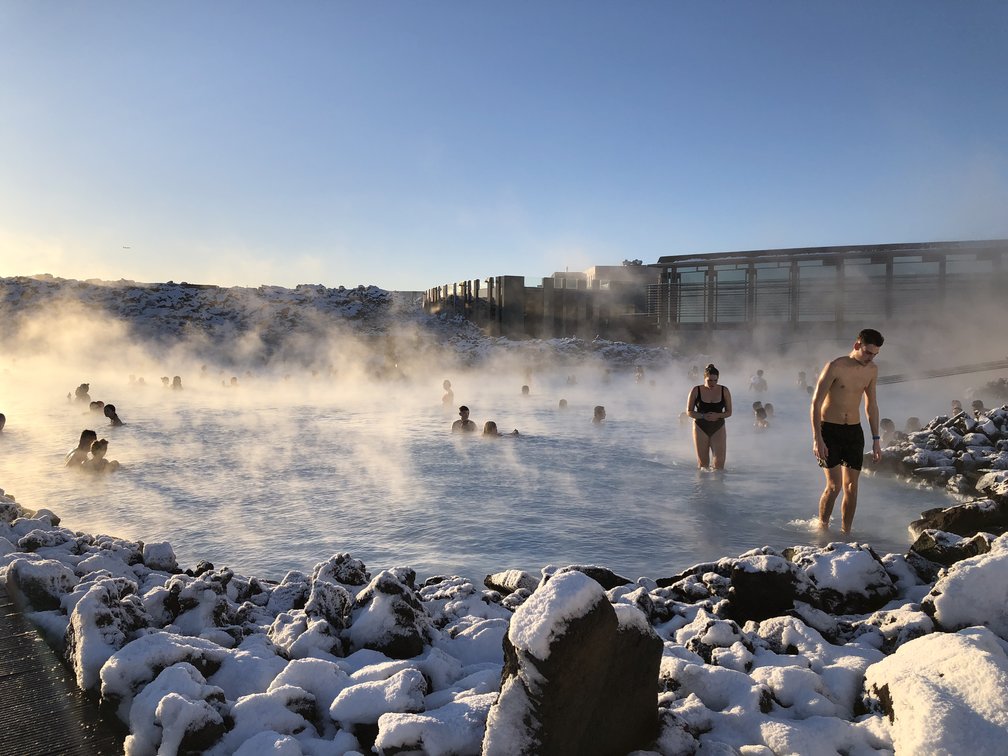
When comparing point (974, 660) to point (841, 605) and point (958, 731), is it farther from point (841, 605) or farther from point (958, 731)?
point (841, 605)

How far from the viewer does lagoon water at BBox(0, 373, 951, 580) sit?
5742 mm

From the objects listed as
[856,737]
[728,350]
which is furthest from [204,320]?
[856,737]

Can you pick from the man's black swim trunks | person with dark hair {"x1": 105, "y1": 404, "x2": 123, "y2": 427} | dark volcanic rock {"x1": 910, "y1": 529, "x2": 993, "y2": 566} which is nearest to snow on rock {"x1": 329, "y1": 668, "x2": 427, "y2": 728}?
dark volcanic rock {"x1": 910, "y1": 529, "x2": 993, "y2": 566}

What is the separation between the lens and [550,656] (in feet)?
5.55

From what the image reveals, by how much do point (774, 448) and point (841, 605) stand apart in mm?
8483

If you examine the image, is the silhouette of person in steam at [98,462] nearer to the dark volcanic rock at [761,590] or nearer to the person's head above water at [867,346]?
the dark volcanic rock at [761,590]

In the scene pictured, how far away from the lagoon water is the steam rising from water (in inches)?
1.4

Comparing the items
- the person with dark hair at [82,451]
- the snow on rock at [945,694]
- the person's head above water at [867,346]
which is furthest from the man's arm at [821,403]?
the person with dark hair at [82,451]

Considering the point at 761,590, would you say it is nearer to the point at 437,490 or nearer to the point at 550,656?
the point at 550,656

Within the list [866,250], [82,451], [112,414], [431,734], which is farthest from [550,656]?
[866,250]

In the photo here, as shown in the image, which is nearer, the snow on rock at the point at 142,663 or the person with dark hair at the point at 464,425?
the snow on rock at the point at 142,663

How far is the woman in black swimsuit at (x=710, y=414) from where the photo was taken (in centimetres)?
802

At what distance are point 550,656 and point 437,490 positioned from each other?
663 centimetres

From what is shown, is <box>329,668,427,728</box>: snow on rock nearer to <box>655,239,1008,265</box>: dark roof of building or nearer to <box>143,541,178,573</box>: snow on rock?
<box>143,541,178,573</box>: snow on rock
